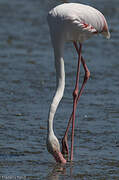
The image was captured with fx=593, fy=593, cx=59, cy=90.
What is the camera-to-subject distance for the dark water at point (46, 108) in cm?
691

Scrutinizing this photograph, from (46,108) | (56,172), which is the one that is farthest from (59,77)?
(46,108)

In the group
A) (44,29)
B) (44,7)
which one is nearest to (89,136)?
(44,29)

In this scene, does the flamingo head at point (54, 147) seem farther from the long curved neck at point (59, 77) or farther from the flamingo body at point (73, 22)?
the flamingo body at point (73, 22)

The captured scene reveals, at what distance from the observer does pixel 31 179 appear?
20.9 ft

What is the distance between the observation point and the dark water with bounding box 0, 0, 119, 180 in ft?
22.7

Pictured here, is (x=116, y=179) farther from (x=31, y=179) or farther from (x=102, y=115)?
(x=102, y=115)

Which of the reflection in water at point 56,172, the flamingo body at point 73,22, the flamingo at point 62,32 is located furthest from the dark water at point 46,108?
the flamingo body at point 73,22

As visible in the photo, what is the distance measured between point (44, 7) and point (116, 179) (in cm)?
1431

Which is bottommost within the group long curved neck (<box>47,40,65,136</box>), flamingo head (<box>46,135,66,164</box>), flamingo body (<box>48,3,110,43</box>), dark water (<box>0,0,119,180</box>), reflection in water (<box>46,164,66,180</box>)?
dark water (<box>0,0,119,180</box>)

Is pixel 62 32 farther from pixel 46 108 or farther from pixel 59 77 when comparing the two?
pixel 46 108

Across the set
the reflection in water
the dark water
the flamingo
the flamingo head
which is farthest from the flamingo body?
the reflection in water

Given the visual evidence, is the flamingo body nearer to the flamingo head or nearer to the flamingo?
the flamingo

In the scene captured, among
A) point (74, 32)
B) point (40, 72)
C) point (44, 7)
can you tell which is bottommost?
point (44, 7)

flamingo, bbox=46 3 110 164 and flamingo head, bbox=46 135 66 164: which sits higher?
flamingo, bbox=46 3 110 164
